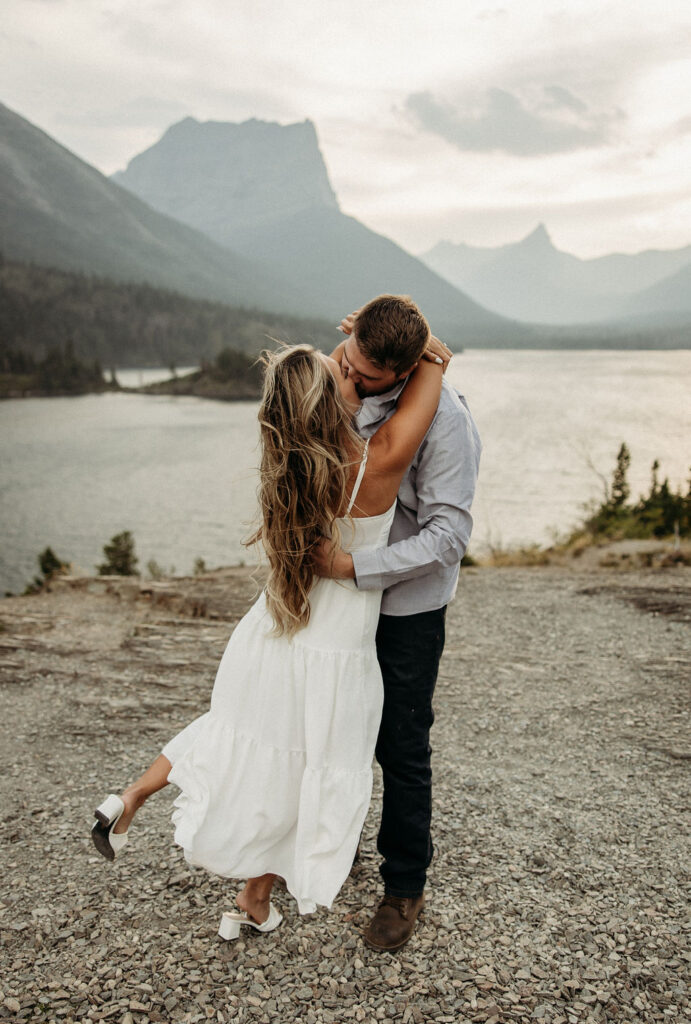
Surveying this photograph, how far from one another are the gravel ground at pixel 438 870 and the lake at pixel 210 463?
5.25 feet

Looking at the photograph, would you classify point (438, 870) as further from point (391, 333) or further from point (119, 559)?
point (119, 559)

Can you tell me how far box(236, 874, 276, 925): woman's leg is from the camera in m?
2.45

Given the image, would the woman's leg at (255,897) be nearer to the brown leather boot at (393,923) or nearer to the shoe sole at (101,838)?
the brown leather boot at (393,923)

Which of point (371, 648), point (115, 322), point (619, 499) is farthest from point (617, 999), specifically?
point (115, 322)

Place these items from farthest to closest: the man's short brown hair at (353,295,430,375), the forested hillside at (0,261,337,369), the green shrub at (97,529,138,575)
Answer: the forested hillside at (0,261,337,369), the green shrub at (97,529,138,575), the man's short brown hair at (353,295,430,375)

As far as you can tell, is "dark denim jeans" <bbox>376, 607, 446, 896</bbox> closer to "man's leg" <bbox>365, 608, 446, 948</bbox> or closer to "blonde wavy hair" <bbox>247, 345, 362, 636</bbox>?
"man's leg" <bbox>365, 608, 446, 948</bbox>

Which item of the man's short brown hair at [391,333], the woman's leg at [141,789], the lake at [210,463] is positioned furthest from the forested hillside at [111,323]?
the man's short brown hair at [391,333]

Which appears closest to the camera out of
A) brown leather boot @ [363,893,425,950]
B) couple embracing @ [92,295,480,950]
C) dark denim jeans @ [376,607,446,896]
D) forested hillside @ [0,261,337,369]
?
couple embracing @ [92,295,480,950]

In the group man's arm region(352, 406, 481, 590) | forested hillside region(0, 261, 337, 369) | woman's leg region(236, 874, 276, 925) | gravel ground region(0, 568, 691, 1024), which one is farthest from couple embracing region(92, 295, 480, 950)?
forested hillside region(0, 261, 337, 369)

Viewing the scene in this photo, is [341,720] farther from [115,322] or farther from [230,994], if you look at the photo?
[115,322]

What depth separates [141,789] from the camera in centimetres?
232

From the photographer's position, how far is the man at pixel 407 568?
1.86 m

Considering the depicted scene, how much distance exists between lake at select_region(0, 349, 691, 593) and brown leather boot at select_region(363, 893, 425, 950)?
150cm

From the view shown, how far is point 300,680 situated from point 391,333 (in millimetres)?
1089
